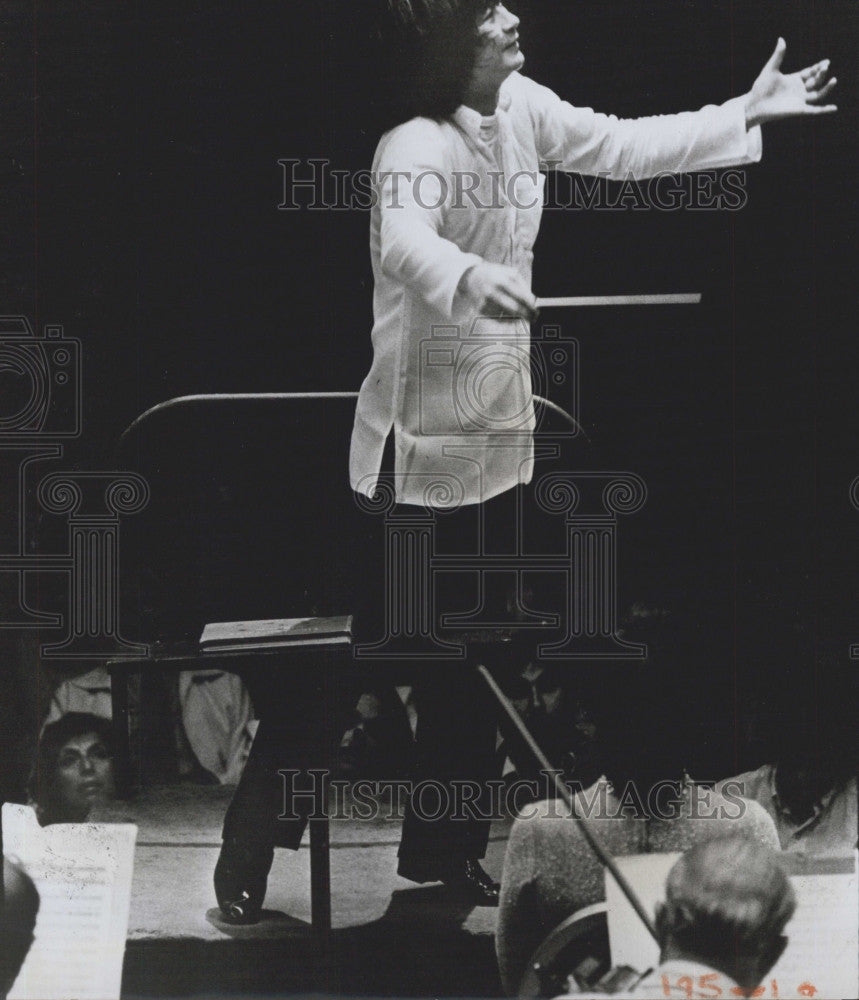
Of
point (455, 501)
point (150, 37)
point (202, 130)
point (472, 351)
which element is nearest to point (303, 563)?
point (455, 501)

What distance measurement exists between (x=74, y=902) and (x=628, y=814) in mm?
1625

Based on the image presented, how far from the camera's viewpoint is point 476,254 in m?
3.29

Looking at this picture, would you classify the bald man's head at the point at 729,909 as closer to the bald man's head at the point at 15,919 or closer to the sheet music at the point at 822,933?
the sheet music at the point at 822,933

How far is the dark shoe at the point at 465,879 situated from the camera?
129 inches

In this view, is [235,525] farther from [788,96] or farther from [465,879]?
Answer: [788,96]

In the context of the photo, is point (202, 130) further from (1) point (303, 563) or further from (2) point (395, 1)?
(1) point (303, 563)

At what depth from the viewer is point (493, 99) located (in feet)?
10.9

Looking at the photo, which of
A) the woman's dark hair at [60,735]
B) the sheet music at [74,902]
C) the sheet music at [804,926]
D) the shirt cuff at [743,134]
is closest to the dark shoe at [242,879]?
the sheet music at [74,902]

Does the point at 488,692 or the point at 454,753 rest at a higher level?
the point at 488,692

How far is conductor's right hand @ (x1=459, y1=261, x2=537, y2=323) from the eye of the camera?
3.24m

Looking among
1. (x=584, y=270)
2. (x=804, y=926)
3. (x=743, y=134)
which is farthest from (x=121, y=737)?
(x=743, y=134)

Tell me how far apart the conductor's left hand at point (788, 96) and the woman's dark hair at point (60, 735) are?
2588 millimetres

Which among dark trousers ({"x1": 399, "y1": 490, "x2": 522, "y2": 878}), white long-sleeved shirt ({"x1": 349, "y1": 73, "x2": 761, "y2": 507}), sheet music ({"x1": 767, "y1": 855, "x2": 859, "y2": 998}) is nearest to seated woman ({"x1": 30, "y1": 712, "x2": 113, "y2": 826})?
dark trousers ({"x1": 399, "y1": 490, "x2": 522, "y2": 878})

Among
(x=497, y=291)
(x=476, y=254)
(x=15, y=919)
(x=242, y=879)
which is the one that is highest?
(x=476, y=254)
